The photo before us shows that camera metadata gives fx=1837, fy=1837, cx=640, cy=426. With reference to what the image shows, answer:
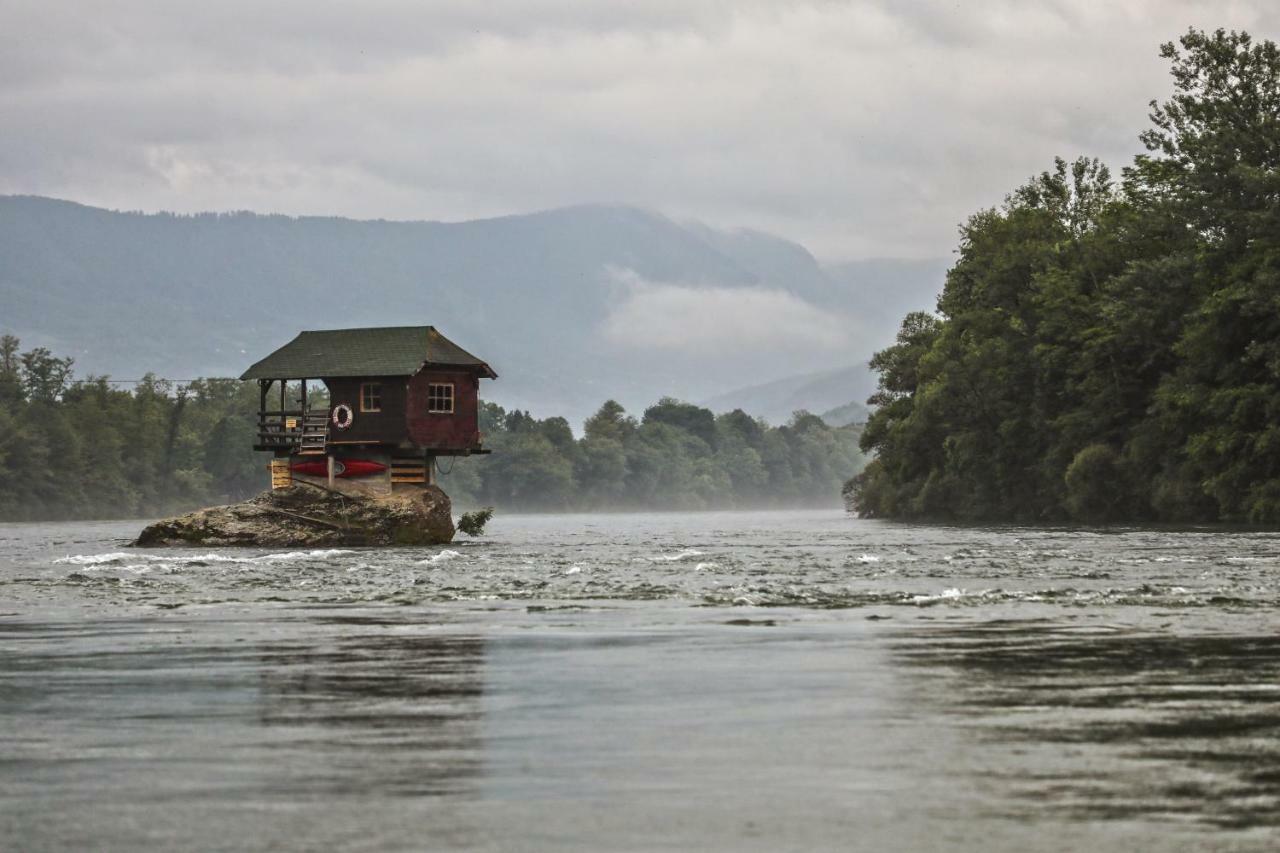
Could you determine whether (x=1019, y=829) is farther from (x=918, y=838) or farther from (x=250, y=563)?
(x=250, y=563)

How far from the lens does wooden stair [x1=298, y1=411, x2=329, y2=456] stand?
6512 cm

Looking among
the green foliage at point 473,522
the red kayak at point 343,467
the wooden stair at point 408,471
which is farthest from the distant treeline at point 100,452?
the wooden stair at point 408,471

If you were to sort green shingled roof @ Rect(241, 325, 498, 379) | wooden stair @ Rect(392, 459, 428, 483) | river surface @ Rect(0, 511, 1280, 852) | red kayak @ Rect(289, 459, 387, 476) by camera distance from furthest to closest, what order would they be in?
wooden stair @ Rect(392, 459, 428, 483) → red kayak @ Rect(289, 459, 387, 476) → green shingled roof @ Rect(241, 325, 498, 379) → river surface @ Rect(0, 511, 1280, 852)

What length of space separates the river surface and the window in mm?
40084

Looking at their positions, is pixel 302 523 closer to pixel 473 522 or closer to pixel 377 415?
pixel 377 415

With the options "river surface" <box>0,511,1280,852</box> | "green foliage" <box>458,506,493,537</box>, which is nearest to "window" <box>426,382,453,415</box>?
"green foliage" <box>458,506,493,537</box>

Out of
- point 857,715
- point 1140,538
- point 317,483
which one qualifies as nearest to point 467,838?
point 857,715

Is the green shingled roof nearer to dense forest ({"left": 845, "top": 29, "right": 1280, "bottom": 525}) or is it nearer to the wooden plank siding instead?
the wooden plank siding

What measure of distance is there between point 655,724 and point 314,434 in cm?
5469

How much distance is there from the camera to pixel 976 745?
10.6m

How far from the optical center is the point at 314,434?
214ft

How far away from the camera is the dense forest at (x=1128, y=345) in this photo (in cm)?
6906

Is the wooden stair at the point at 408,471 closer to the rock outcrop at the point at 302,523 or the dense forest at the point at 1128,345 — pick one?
the rock outcrop at the point at 302,523

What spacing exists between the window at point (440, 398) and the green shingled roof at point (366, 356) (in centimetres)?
97
